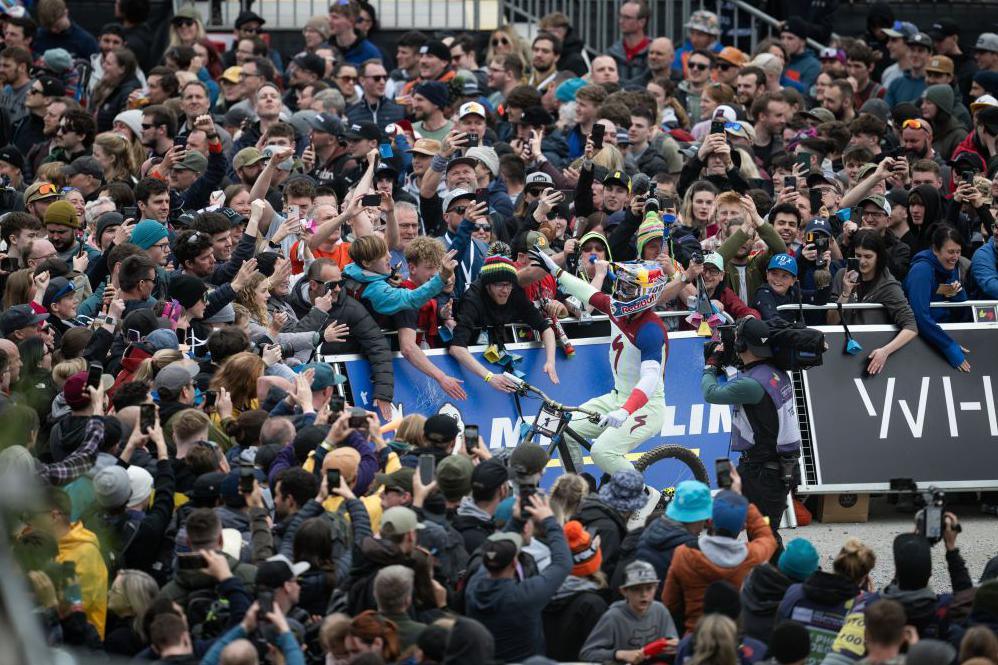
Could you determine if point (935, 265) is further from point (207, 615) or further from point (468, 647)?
point (207, 615)

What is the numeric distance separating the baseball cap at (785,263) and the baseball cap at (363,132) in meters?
4.05

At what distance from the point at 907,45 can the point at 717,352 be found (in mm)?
8614

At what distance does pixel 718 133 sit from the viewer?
14531mm

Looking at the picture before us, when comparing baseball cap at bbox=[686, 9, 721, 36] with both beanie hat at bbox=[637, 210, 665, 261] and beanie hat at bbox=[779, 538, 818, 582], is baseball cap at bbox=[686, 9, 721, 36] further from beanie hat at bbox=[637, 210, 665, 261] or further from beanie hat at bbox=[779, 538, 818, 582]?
beanie hat at bbox=[779, 538, 818, 582]

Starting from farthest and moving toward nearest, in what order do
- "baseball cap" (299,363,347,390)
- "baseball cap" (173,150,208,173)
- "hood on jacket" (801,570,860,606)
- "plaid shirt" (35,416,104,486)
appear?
"baseball cap" (173,150,208,173) < "baseball cap" (299,363,347,390) < "plaid shirt" (35,416,104,486) < "hood on jacket" (801,570,860,606)

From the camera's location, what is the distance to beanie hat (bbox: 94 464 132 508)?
812 cm

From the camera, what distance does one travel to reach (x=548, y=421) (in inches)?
458

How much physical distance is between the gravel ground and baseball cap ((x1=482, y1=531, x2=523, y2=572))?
4.39 m

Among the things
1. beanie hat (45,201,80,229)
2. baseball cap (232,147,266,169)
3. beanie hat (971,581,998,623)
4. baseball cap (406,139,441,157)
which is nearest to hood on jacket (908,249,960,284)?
baseball cap (406,139,441,157)

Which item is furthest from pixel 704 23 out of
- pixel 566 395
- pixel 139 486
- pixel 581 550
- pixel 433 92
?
pixel 139 486

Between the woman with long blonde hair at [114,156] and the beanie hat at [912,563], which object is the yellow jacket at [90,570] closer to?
the beanie hat at [912,563]

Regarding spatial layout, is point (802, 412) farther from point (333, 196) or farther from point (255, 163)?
point (255, 163)

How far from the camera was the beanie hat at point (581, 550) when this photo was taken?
8328 millimetres

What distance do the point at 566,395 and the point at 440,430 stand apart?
3559mm
